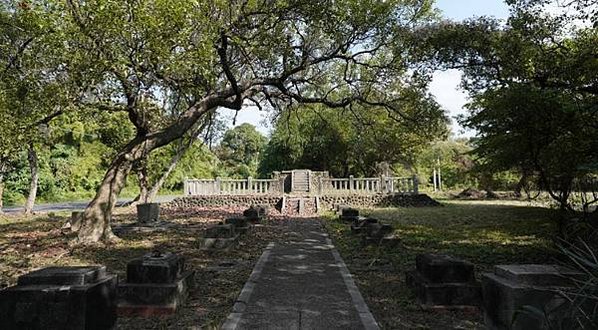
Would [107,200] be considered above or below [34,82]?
below

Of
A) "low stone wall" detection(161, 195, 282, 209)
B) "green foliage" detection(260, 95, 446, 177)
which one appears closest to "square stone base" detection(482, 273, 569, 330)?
"green foliage" detection(260, 95, 446, 177)

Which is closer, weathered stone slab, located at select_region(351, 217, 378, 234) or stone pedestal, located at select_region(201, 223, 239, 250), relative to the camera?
stone pedestal, located at select_region(201, 223, 239, 250)

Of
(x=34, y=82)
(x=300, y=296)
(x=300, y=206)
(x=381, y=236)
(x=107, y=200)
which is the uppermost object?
(x=34, y=82)

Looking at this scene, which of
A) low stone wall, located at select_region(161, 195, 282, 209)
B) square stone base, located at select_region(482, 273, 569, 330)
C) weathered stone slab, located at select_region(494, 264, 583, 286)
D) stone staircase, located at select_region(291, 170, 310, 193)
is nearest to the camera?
square stone base, located at select_region(482, 273, 569, 330)

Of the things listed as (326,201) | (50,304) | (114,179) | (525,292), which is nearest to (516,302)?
(525,292)

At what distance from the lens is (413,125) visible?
43.8 feet

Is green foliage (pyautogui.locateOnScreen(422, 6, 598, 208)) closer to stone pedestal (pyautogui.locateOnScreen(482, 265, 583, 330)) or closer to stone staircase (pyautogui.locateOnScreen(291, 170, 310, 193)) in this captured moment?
stone pedestal (pyautogui.locateOnScreen(482, 265, 583, 330))

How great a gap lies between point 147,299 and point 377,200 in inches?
718

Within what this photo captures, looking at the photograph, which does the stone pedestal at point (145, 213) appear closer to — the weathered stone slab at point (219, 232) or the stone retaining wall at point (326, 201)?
the weathered stone slab at point (219, 232)

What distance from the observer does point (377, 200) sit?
2214 centimetres

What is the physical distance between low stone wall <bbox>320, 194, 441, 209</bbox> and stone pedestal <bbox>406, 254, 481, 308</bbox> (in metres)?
16.4

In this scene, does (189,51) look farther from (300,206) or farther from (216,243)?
(300,206)

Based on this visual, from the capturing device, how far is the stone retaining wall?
21.7 meters

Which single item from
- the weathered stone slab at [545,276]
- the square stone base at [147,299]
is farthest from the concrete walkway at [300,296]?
the weathered stone slab at [545,276]
